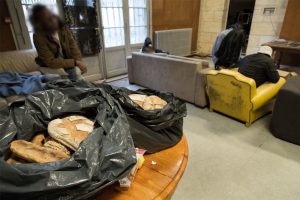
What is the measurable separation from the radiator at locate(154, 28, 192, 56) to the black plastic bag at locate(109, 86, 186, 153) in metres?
4.06

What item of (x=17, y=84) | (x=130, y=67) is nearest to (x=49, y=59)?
(x=17, y=84)

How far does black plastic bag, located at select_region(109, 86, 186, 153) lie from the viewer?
940 millimetres

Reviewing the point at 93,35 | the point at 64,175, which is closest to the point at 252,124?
the point at 64,175

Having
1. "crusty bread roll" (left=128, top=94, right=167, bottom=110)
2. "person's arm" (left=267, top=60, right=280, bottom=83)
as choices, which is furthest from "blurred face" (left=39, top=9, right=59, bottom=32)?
"person's arm" (left=267, top=60, right=280, bottom=83)

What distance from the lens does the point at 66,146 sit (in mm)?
793

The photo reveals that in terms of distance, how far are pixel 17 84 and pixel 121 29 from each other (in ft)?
8.28

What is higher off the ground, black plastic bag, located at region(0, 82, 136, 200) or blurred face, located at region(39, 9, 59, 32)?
blurred face, located at region(39, 9, 59, 32)

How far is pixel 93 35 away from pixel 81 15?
0.40 metres

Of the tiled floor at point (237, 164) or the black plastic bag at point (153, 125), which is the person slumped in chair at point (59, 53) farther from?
the tiled floor at point (237, 164)

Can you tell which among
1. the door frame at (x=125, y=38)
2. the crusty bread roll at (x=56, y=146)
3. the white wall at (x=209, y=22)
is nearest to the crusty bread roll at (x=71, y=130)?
the crusty bread roll at (x=56, y=146)

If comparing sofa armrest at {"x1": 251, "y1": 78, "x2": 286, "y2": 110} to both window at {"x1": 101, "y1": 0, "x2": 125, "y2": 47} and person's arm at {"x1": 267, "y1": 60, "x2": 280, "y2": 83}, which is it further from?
window at {"x1": 101, "y1": 0, "x2": 125, "y2": 47}

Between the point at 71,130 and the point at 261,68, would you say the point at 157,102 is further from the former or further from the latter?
the point at 261,68

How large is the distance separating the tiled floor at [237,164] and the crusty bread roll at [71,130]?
98 centimetres

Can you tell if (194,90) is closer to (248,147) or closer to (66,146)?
(248,147)
